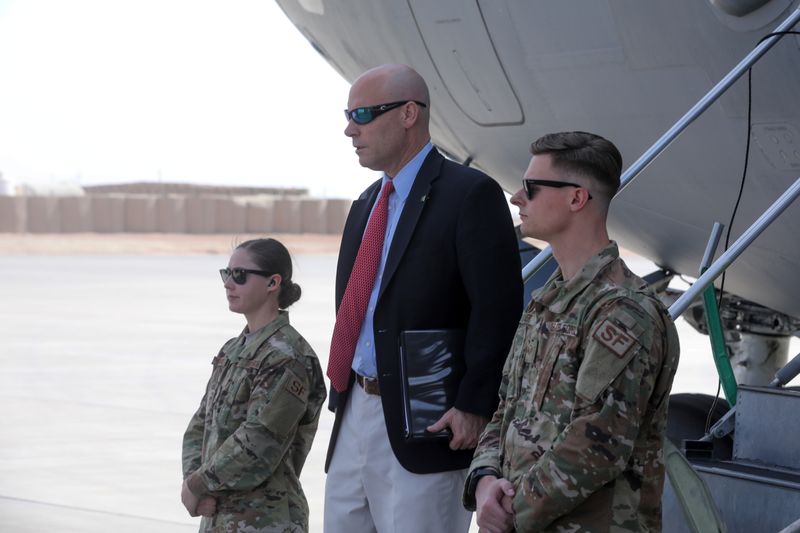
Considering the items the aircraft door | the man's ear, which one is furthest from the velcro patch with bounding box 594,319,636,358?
the aircraft door

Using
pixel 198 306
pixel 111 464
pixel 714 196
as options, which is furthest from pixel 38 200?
pixel 714 196

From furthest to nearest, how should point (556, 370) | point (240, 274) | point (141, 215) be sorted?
point (141, 215) → point (240, 274) → point (556, 370)

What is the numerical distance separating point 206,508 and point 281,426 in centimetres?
33

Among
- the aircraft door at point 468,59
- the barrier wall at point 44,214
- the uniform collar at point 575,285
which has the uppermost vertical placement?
the aircraft door at point 468,59

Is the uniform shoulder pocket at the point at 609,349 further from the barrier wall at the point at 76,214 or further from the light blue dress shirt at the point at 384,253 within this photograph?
the barrier wall at the point at 76,214

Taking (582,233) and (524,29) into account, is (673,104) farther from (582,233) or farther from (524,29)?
(582,233)

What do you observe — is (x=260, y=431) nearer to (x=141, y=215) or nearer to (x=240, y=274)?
(x=240, y=274)

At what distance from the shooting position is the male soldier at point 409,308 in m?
3.46

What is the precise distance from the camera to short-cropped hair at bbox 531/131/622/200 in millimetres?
2836

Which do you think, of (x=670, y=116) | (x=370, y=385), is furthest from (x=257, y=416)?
(x=670, y=116)

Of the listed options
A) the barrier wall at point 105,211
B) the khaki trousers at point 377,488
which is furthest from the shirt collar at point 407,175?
the barrier wall at point 105,211

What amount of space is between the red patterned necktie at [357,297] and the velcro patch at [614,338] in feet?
3.67

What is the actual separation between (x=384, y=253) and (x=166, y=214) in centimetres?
4404

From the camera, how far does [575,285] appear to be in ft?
9.22
